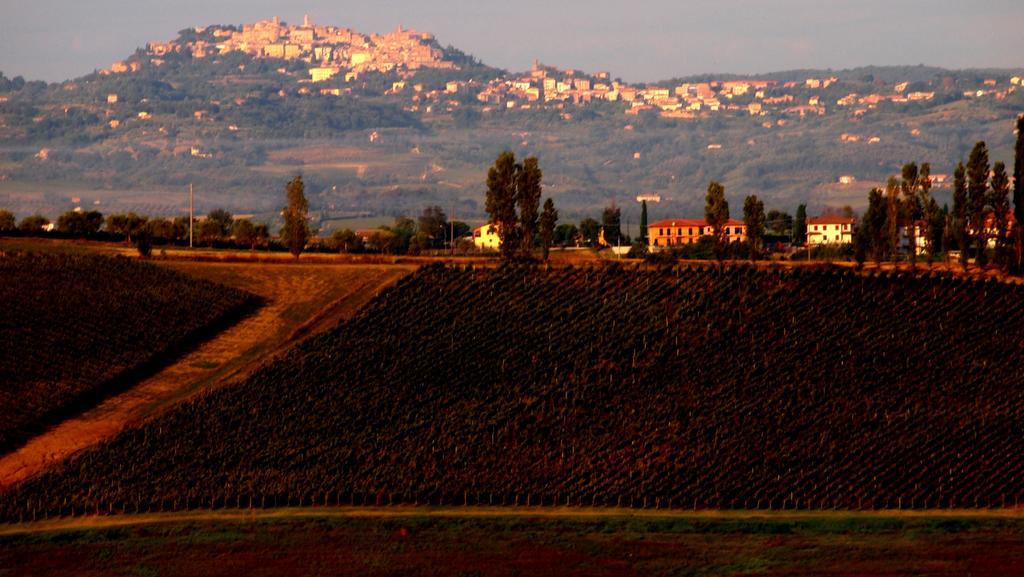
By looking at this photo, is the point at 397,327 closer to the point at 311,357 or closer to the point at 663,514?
the point at 311,357

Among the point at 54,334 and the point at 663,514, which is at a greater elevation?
the point at 54,334

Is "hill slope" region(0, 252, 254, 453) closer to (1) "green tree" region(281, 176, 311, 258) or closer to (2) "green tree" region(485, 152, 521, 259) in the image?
(1) "green tree" region(281, 176, 311, 258)

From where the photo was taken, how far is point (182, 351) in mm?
93500

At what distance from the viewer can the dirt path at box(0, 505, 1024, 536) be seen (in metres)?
71.4

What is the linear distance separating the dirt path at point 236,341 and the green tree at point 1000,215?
35.0 meters

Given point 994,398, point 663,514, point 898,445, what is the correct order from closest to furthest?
point 663,514
point 898,445
point 994,398

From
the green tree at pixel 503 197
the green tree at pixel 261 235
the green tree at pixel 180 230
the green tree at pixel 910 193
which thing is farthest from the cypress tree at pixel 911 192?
the green tree at pixel 180 230

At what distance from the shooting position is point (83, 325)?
308ft

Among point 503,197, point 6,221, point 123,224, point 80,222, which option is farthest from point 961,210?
point 6,221

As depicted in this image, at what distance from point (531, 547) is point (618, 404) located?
16.6 m

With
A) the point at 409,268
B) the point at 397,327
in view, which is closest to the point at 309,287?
the point at 409,268

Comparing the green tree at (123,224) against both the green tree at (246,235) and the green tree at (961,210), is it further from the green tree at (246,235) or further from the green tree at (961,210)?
the green tree at (961,210)

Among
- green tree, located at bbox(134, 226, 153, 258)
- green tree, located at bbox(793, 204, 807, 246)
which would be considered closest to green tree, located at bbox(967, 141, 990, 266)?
green tree, located at bbox(134, 226, 153, 258)

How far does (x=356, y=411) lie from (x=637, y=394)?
13.4m
